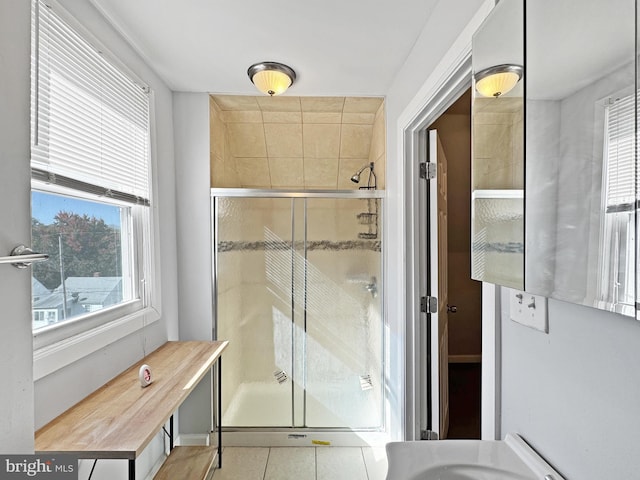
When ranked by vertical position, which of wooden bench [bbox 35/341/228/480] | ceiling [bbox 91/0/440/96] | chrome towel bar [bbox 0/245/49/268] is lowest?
wooden bench [bbox 35/341/228/480]

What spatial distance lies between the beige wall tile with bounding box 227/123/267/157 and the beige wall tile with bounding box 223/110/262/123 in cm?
4

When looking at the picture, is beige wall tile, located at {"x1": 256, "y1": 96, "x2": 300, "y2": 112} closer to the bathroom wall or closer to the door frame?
the bathroom wall

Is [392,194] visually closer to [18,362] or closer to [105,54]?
[105,54]

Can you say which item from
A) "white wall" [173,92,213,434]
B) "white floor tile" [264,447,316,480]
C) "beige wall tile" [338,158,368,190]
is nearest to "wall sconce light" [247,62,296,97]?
"white wall" [173,92,213,434]

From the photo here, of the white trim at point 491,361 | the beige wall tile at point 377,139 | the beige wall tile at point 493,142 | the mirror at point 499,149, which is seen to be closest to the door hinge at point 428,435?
the white trim at point 491,361

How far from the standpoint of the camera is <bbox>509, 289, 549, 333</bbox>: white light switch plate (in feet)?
2.93

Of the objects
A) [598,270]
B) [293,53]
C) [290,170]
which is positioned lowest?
[598,270]

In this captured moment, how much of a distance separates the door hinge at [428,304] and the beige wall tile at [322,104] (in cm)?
161

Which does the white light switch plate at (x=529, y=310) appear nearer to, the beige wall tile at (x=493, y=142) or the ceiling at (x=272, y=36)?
the beige wall tile at (x=493, y=142)

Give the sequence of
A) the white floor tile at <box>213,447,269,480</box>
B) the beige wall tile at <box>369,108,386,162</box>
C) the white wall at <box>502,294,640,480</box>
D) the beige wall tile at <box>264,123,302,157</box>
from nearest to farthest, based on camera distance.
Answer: the white wall at <box>502,294,640,480</box> < the white floor tile at <box>213,447,269,480</box> < the beige wall tile at <box>369,108,386,162</box> < the beige wall tile at <box>264,123,302,157</box>

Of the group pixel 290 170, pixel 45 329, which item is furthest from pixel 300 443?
pixel 290 170

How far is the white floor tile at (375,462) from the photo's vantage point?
218cm

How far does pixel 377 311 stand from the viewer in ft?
8.64

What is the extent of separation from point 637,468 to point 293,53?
2.15 meters
